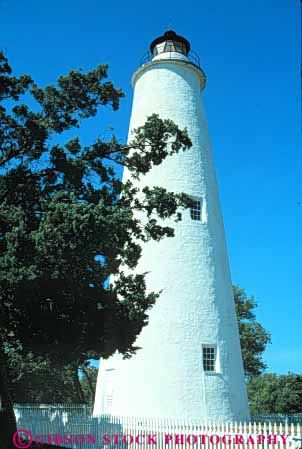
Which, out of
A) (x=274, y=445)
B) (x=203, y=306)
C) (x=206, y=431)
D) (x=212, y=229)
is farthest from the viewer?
(x=212, y=229)

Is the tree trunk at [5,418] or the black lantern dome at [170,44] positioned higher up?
the black lantern dome at [170,44]

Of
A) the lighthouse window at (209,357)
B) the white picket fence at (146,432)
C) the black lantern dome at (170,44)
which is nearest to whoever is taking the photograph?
the white picket fence at (146,432)

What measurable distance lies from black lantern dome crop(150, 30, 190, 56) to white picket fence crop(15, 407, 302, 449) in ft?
51.2

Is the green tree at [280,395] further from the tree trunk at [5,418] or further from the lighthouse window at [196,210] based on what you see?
the tree trunk at [5,418]

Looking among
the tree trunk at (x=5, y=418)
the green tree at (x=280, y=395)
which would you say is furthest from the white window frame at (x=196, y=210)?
the green tree at (x=280, y=395)

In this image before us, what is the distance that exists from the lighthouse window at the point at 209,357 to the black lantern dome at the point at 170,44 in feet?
42.6

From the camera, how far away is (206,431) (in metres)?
13.2

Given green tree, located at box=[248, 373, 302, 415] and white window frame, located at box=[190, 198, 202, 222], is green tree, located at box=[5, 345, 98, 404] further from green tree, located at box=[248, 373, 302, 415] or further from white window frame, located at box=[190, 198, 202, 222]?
white window frame, located at box=[190, 198, 202, 222]

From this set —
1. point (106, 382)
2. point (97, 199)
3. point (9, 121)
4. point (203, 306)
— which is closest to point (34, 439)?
point (106, 382)

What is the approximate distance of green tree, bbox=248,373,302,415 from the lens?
23.2 meters

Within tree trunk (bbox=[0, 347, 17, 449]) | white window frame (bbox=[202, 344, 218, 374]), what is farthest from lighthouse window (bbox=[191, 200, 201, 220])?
tree trunk (bbox=[0, 347, 17, 449])

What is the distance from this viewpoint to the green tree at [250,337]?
37031 millimetres

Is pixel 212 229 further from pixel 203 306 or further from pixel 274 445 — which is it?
pixel 274 445

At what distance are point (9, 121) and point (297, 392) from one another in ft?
56.3
